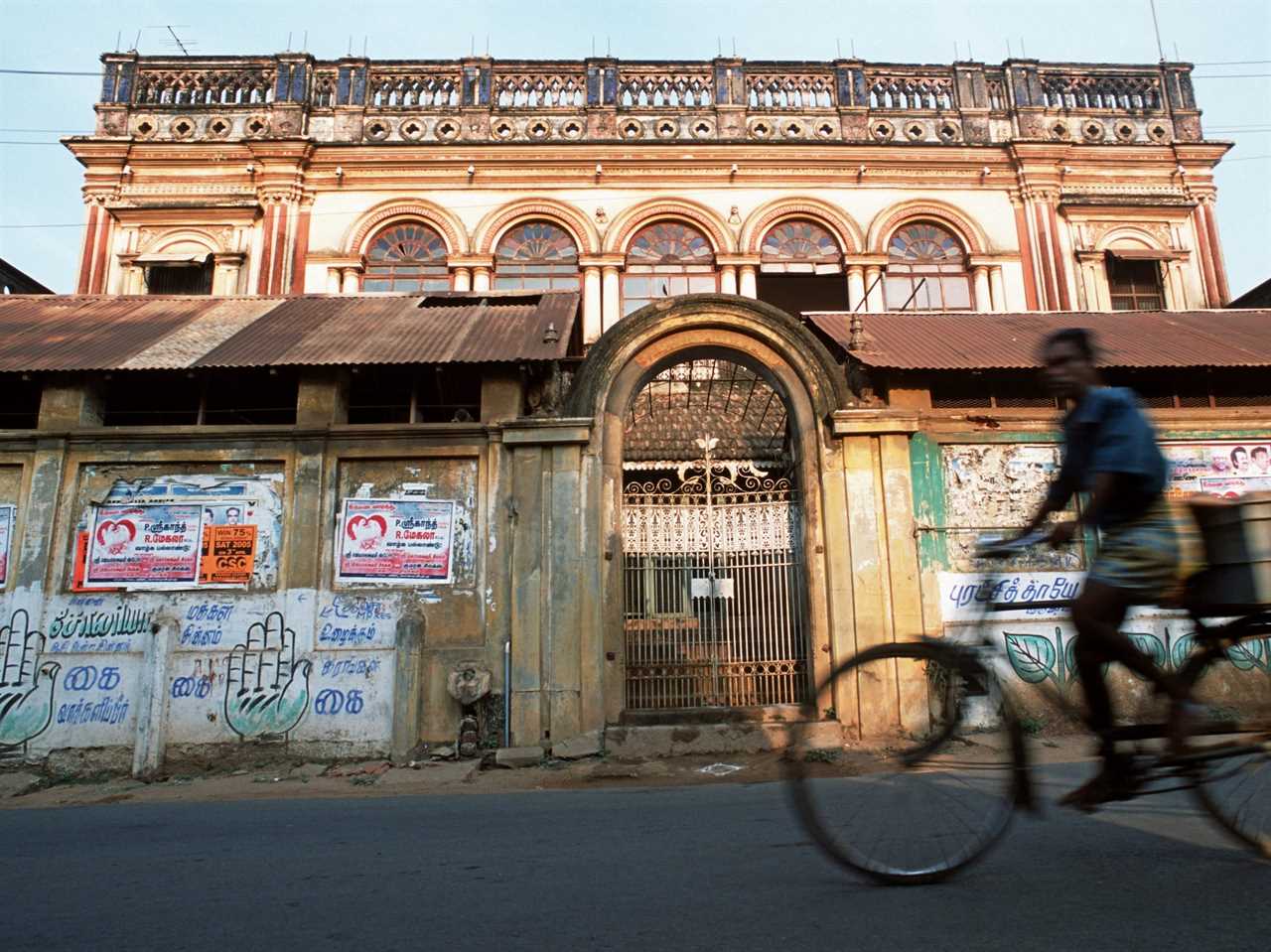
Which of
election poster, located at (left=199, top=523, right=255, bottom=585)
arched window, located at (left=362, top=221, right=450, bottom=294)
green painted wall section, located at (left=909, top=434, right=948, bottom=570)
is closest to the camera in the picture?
election poster, located at (left=199, top=523, right=255, bottom=585)

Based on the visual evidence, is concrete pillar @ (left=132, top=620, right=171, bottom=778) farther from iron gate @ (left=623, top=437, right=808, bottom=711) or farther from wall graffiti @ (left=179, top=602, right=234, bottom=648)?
iron gate @ (left=623, top=437, right=808, bottom=711)

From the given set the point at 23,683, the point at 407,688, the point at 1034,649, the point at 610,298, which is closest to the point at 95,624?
the point at 23,683

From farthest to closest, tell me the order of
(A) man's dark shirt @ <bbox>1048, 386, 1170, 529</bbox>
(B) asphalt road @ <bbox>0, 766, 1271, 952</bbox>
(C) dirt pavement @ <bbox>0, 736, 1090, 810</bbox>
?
(C) dirt pavement @ <bbox>0, 736, 1090, 810</bbox>, (A) man's dark shirt @ <bbox>1048, 386, 1170, 529</bbox>, (B) asphalt road @ <bbox>0, 766, 1271, 952</bbox>

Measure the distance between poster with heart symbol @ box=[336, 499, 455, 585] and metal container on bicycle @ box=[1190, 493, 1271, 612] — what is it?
7.98 m

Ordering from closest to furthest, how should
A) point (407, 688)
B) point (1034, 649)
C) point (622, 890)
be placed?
point (622, 890) < point (407, 688) < point (1034, 649)

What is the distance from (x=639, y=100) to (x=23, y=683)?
15.1m

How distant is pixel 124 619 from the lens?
9.70 meters

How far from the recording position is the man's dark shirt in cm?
321

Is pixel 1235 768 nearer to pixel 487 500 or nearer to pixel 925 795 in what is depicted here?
pixel 925 795

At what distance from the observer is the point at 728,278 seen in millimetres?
16547

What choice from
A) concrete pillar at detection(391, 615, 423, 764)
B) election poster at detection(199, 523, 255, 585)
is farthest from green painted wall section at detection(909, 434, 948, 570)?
election poster at detection(199, 523, 255, 585)

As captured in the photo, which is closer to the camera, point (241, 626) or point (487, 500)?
point (241, 626)

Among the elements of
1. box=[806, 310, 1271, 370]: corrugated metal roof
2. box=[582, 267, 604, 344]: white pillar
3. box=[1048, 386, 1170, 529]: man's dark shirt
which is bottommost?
box=[1048, 386, 1170, 529]: man's dark shirt

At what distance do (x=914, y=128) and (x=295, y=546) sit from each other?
49.2 feet
